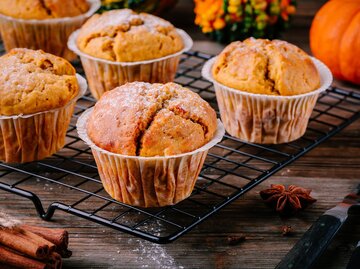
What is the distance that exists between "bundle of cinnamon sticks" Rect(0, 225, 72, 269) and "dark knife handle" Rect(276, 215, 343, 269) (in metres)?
0.77

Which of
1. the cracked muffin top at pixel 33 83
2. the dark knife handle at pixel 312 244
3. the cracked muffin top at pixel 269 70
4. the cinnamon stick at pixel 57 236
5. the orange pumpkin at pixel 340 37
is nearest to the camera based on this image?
the dark knife handle at pixel 312 244

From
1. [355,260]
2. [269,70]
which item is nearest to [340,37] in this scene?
[269,70]

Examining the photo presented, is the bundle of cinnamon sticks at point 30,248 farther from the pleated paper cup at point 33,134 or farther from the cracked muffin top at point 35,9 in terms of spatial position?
the cracked muffin top at point 35,9

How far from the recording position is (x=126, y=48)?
3.56 meters

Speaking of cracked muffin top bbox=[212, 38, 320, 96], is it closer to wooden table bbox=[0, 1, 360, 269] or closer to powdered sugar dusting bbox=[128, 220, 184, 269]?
wooden table bbox=[0, 1, 360, 269]

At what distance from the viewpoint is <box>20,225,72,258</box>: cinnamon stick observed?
7.91 feet

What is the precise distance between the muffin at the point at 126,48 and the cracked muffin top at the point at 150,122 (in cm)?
75

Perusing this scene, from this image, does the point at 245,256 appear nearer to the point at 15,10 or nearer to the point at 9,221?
the point at 9,221

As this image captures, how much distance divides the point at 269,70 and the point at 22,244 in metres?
1.50

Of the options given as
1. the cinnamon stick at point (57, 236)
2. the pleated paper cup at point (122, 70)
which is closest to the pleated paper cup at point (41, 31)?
the pleated paper cup at point (122, 70)

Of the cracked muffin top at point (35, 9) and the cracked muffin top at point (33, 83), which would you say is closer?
the cracked muffin top at point (33, 83)

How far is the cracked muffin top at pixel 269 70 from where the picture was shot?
321 centimetres

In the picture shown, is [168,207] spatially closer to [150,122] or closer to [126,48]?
[150,122]

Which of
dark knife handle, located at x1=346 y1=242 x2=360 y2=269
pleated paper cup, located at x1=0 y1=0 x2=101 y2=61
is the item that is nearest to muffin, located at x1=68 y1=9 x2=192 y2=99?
pleated paper cup, located at x1=0 y1=0 x2=101 y2=61
